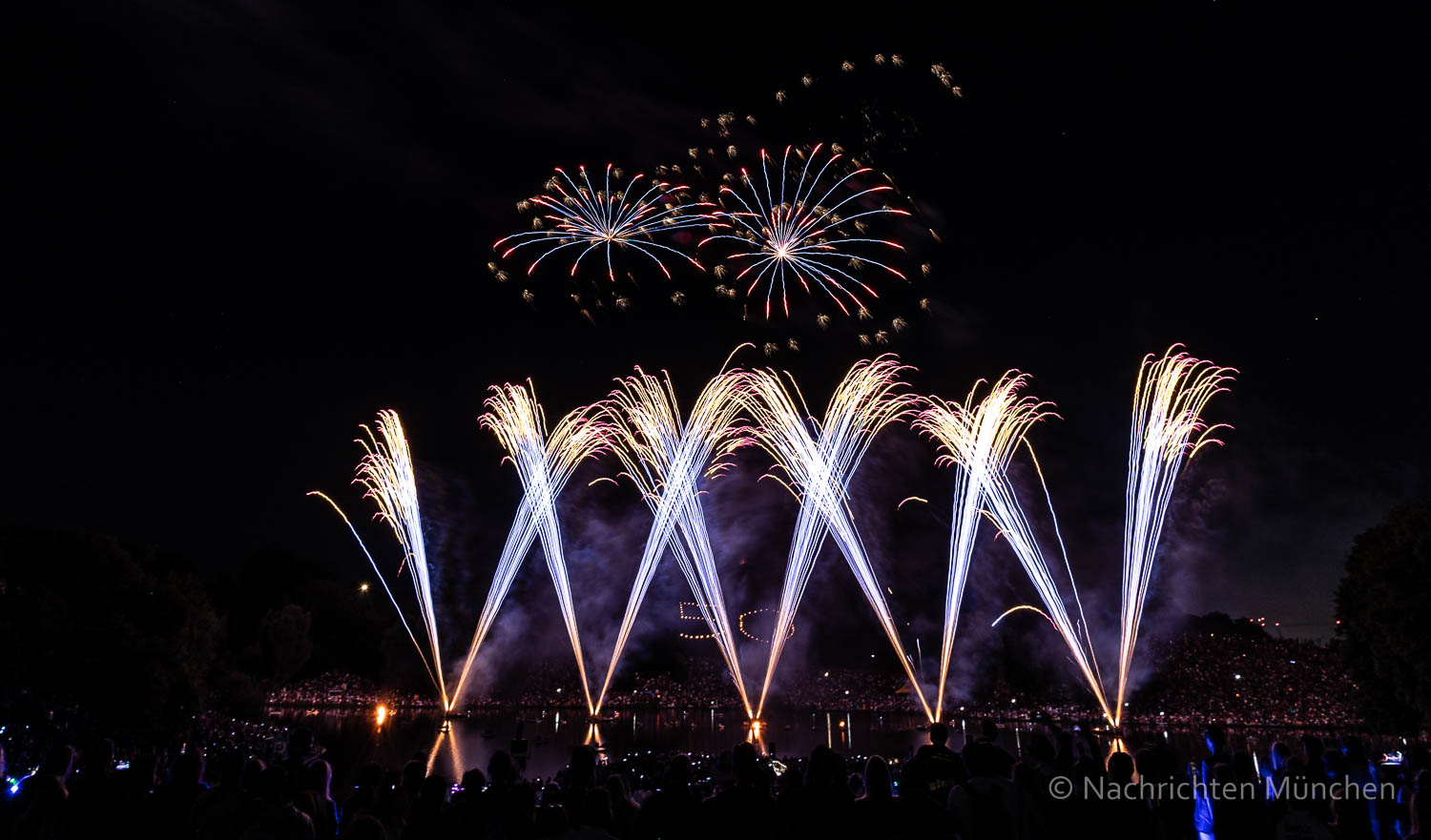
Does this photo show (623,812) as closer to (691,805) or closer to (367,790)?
(691,805)

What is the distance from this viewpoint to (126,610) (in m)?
35.9

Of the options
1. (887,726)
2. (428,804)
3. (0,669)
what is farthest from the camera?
(887,726)

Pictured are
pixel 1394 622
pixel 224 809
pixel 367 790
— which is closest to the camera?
pixel 224 809

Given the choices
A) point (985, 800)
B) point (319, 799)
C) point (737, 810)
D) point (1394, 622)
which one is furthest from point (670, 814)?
point (1394, 622)

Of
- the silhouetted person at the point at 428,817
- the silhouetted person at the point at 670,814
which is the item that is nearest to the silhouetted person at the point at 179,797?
the silhouetted person at the point at 428,817

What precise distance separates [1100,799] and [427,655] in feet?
264

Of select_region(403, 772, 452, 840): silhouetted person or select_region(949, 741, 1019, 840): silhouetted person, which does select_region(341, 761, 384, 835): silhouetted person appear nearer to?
select_region(403, 772, 452, 840): silhouetted person

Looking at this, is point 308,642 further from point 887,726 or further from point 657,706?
point 887,726

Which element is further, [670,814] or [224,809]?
[224,809]

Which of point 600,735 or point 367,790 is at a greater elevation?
point 367,790

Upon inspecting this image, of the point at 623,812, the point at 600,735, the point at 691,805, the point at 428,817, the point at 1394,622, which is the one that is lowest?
the point at 600,735

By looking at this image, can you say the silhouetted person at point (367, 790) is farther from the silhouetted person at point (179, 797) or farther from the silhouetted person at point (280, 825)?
the silhouetted person at point (280, 825)

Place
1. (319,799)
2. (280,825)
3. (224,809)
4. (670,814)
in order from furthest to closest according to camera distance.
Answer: (319,799), (224,809), (670,814), (280,825)

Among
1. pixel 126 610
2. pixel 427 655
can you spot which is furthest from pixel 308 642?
pixel 126 610
